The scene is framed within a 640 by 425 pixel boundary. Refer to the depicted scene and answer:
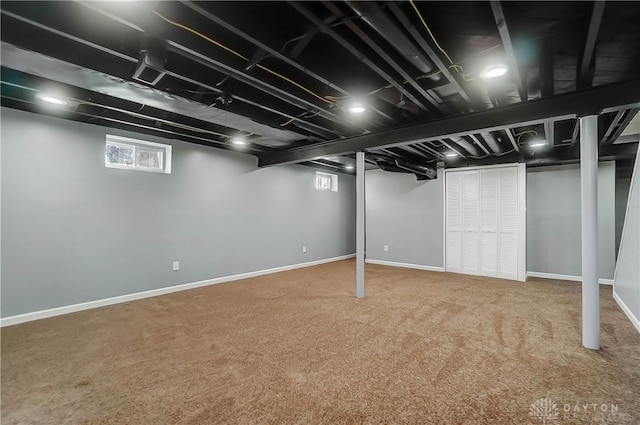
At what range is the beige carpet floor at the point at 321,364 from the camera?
1.81 m

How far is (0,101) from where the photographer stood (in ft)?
9.98

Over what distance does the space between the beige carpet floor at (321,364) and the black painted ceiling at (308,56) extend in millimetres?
2319

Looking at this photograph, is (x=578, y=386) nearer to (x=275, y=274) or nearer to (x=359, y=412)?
(x=359, y=412)

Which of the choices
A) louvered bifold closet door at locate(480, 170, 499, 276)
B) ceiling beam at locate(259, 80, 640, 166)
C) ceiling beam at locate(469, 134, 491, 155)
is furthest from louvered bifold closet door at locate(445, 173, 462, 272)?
ceiling beam at locate(259, 80, 640, 166)

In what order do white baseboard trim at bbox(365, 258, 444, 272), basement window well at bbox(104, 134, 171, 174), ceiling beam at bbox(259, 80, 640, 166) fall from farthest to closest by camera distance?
white baseboard trim at bbox(365, 258, 444, 272) < basement window well at bbox(104, 134, 171, 174) < ceiling beam at bbox(259, 80, 640, 166)

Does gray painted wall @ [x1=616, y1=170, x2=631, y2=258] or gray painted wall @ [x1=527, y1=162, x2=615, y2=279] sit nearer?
gray painted wall @ [x1=616, y1=170, x2=631, y2=258]

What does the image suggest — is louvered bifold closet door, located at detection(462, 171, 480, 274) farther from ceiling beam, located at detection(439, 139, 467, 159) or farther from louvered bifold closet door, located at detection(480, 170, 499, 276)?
ceiling beam, located at detection(439, 139, 467, 159)

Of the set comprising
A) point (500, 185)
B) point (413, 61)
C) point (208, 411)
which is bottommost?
point (208, 411)

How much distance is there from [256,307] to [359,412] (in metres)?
2.26

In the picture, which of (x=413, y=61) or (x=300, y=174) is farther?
→ (x=300, y=174)

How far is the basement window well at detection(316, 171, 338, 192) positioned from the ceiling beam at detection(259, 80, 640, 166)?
9.26 feet

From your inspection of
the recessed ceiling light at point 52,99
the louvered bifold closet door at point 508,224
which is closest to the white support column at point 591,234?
the louvered bifold closet door at point 508,224

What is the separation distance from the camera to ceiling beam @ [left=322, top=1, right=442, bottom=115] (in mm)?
1692

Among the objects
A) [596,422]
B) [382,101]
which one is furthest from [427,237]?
[596,422]
